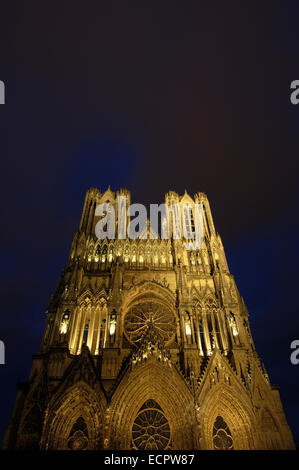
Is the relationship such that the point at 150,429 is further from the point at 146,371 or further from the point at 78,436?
the point at 78,436

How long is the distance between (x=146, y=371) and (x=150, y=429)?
3.34 m

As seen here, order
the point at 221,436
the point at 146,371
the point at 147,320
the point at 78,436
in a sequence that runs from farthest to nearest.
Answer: the point at 147,320 → the point at 146,371 → the point at 221,436 → the point at 78,436

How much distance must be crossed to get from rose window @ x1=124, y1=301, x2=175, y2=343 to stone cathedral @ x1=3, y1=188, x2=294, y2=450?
8cm

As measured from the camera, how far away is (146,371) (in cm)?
1880

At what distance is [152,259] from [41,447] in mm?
16323

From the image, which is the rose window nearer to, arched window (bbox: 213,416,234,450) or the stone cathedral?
the stone cathedral

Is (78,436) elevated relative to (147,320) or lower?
lower

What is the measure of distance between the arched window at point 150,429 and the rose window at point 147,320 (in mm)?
4818

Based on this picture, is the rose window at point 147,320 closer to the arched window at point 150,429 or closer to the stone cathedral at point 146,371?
the stone cathedral at point 146,371

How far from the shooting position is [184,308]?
74.7 feet

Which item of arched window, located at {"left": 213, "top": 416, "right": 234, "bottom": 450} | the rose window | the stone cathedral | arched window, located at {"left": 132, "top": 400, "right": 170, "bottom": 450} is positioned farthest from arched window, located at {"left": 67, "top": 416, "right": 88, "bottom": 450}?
arched window, located at {"left": 213, "top": 416, "right": 234, "bottom": 450}

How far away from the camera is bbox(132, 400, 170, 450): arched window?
56.0ft

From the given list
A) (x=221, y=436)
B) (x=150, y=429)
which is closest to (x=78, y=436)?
(x=150, y=429)
